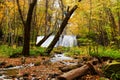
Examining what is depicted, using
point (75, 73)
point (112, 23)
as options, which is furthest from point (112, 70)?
point (112, 23)

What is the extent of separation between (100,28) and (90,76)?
21.2m

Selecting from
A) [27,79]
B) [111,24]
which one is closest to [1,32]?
[111,24]

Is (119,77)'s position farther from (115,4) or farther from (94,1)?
(94,1)

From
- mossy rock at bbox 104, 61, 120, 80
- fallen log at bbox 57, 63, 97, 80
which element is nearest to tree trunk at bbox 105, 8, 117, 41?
fallen log at bbox 57, 63, 97, 80

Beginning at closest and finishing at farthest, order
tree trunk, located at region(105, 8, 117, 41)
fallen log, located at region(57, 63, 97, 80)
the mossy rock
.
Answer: fallen log, located at region(57, 63, 97, 80)
the mossy rock
tree trunk, located at region(105, 8, 117, 41)

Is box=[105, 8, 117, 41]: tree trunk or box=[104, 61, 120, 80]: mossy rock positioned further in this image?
box=[105, 8, 117, 41]: tree trunk

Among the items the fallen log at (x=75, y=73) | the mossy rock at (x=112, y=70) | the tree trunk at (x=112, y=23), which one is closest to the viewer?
the fallen log at (x=75, y=73)

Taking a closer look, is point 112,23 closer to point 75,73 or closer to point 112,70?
point 112,70

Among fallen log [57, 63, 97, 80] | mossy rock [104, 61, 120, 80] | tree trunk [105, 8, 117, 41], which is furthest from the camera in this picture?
tree trunk [105, 8, 117, 41]

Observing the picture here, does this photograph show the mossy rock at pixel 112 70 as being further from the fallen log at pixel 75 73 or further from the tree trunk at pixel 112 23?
the tree trunk at pixel 112 23

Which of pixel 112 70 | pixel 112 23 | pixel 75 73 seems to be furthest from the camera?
pixel 112 23

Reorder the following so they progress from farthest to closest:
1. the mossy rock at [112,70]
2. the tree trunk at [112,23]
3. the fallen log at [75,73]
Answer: the tree trunk at [112,23]
the mossy rock at [112,70]
the fallen log at [75,73]

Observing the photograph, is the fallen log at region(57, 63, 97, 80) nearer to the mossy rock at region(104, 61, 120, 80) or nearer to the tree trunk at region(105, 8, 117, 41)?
the mossy rock at region(104, 61, 120, 80)

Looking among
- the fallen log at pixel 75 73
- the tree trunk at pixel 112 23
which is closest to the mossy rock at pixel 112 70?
the fallen log at pixel 75 73
